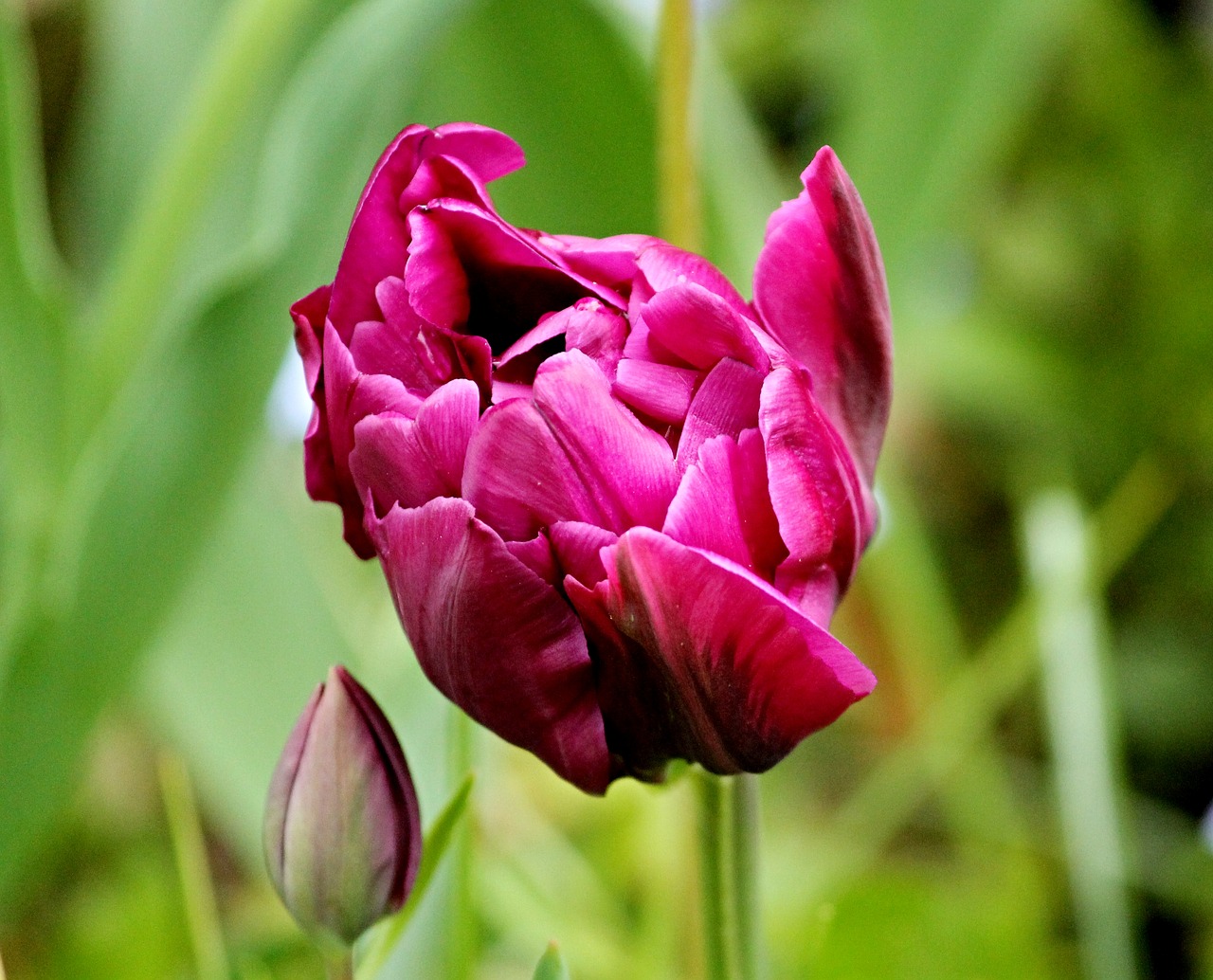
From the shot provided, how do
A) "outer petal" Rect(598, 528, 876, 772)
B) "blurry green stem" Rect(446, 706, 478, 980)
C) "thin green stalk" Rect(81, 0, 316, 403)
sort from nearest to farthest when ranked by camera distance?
"outer petal" Rect(598, 528, 876, 772) → "blurry green stem" Rect(446, 706, 478, 980) → "thin green stalk" Rect(81, 0, 316, 403)

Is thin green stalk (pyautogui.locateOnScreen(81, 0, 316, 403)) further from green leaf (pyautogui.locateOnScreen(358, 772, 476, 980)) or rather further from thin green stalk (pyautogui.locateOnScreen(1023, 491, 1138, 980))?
thin green stalk (pyautogui.locateOnScreen(1023, 491, 1138, 980))

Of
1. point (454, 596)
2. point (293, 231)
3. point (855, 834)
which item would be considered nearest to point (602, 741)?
point (454, 596)

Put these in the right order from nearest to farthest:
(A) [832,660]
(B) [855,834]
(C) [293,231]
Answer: (A) [832,660], (C) [293,231], (B) [855,834]

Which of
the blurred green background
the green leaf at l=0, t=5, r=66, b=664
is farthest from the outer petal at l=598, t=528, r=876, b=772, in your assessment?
the green leaf at l=0, t=5, r=66, b=664

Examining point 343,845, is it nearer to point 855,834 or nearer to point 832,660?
point 832,660

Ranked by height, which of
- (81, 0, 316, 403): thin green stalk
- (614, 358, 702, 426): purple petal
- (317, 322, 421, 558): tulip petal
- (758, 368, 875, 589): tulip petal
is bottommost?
(758, 368, 875, 589): tulip petal

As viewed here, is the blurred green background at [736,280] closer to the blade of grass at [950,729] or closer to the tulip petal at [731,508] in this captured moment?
the blade of grass at [950,729]
